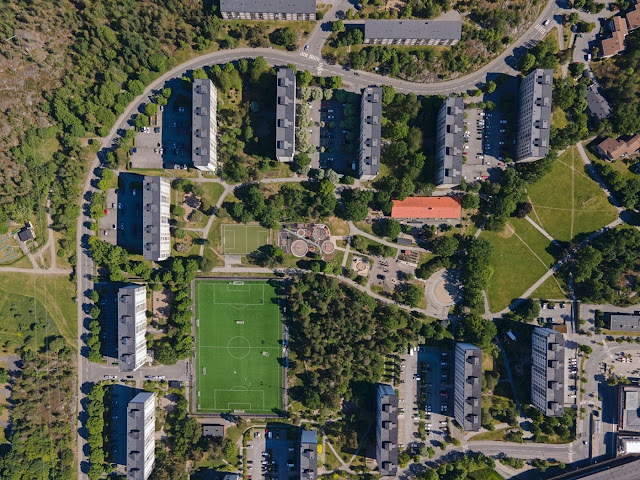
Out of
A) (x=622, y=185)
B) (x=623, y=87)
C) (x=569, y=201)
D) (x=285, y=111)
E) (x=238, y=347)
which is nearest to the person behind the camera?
(x=285, y=111)

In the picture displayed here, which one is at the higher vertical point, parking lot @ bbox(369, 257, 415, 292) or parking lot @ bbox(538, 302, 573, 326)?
parking lot @ bbox(369, 257, 415, 292)

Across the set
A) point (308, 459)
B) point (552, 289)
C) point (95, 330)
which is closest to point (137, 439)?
point (95, 330)

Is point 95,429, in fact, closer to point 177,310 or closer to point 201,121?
point 177,310

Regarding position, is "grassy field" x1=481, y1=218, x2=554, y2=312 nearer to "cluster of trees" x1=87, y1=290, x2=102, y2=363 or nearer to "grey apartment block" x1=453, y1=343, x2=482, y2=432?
"grey apartment block" x1=453, y1=343, x2=482, y2=432

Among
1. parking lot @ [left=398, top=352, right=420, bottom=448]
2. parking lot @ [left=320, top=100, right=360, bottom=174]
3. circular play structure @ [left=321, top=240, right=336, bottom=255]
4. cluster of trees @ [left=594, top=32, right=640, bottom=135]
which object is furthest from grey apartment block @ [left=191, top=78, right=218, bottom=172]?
cluster of trees @ [left=594, top=32, right=640, bottom=135]

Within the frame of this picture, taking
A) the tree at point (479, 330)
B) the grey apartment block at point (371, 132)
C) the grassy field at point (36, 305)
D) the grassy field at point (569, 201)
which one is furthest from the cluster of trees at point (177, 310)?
the grassy field at point (569, 201)

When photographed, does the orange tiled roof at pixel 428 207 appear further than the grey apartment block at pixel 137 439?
Yes

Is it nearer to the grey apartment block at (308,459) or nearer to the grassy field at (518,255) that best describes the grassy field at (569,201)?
the grassy field at (518,255)
